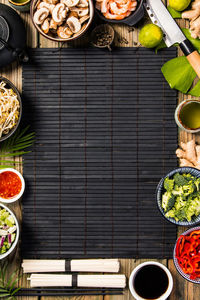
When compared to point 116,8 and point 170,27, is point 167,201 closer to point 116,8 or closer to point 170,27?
point 170,27

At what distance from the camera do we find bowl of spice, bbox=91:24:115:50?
69.4 inches

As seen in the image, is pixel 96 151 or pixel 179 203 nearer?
pixel 179 203

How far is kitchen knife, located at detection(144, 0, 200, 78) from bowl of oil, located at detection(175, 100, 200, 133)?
172 millimetres

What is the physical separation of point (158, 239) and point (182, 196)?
0.31m

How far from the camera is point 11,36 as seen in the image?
66.1 inches

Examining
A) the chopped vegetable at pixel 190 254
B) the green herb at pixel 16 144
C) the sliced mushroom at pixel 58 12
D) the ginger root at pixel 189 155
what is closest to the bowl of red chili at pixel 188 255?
the chopped vegetable at pixel 190 254

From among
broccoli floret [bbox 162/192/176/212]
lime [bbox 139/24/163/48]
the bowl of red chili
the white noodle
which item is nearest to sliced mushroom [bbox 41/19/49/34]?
the white noodle

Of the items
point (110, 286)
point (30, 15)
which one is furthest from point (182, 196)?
point (30, 15)

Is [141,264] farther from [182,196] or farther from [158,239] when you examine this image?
[182,196]

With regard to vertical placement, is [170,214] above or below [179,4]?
below

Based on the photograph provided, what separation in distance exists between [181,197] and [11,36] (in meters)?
1.20

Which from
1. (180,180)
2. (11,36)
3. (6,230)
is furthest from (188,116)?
(6,230)

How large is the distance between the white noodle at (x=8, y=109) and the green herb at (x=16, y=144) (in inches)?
3.5

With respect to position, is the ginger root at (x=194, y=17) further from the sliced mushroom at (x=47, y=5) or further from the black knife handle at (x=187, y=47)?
the sliced mushroom at (x=47, y=5)
